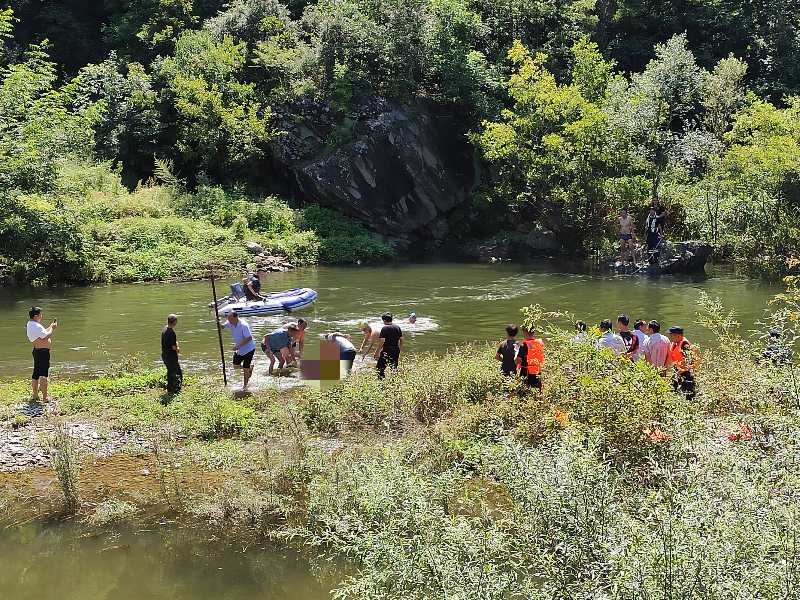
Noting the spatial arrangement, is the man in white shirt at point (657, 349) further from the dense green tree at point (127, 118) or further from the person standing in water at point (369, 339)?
the dense green tree at point (127, 118)

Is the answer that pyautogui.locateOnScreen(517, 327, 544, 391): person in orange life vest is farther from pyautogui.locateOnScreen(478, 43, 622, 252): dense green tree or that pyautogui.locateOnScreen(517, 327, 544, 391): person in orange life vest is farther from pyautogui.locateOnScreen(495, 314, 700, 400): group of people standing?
pyautogui.locateOnScreen(478, 43, 622, 252): dense green tree

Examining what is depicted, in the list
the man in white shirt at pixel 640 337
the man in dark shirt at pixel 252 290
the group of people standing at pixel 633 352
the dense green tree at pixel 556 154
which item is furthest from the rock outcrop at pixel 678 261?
the group of people standing at pixel 633 352

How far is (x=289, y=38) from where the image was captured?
3809 cm

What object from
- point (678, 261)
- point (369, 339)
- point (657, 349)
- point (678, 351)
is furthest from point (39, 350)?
point (678, 261)

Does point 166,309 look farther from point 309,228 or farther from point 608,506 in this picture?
point 608,506

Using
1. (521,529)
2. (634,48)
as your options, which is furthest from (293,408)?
(634,48)

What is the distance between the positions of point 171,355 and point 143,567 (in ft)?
17.4

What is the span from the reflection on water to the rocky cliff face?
26.5 metres

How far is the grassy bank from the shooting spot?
25.7 meters

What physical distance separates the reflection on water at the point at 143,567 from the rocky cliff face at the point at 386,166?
26463mm

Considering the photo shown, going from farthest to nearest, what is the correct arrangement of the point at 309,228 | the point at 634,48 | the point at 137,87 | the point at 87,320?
the point at 634,48 < the point at 137,87 < the point at 309,228 < the point at 87,320

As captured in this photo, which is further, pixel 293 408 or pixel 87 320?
pixel 87 320

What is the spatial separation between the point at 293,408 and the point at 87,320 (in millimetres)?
11131

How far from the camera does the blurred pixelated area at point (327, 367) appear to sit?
14.2m
